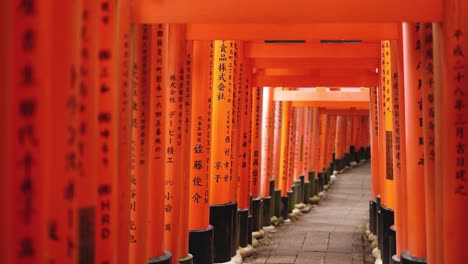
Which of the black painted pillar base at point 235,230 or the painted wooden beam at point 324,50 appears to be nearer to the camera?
the painted wooden beam at point 324,50

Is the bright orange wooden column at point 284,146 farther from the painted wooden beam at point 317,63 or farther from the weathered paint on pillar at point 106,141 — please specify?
the weathered paint on pillar at point 106,141

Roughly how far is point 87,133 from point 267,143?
875 centimetres

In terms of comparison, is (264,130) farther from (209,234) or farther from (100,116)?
(100,116)

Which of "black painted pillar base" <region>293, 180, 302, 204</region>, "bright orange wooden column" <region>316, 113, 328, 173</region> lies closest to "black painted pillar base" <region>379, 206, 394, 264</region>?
"black painted pillar base" <region>293, 180, 302, 204</region>

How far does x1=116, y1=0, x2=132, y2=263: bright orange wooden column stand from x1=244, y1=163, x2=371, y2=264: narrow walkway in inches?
196

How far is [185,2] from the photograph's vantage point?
12.2 feet

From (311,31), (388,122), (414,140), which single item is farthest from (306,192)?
(414,140)

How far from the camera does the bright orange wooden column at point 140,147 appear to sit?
4.27 metres

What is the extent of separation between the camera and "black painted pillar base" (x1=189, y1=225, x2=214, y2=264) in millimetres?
6684

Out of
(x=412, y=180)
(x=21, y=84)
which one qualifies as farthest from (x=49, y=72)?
(x=412, y=180)

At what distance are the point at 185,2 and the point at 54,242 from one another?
76.1 inches

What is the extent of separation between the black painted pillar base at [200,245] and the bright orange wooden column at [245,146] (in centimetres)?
228

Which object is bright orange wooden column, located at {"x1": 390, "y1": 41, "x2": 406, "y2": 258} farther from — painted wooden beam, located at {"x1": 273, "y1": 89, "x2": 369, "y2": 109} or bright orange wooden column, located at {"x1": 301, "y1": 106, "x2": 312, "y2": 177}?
bright orange wooden column, located at {"x1": 301, "y1": 106, "x2": 312, "y2": 177}

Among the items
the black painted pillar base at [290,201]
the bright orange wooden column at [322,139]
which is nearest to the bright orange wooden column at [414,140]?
the black painted pillar base at [290,201]
